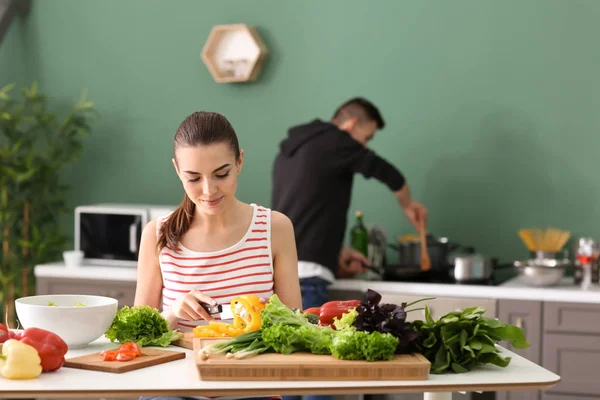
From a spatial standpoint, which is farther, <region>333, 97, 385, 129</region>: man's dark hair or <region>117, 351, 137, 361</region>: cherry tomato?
<region>333, 97, 385, 129</region>: man's dark hair

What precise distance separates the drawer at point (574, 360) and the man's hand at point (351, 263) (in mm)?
916

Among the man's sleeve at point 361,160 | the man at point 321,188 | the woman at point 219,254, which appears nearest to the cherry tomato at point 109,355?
the woman at point 219,254

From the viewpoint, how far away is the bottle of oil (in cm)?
459

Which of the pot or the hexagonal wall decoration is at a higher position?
the hexagonal wall decoration

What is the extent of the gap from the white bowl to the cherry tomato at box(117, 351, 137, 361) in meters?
0.13

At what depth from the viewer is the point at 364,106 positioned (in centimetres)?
433

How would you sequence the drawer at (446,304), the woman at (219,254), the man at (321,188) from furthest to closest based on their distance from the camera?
1. the man at (321,188)
2. the drawer at (446,304)
3. the woman at (219,254)

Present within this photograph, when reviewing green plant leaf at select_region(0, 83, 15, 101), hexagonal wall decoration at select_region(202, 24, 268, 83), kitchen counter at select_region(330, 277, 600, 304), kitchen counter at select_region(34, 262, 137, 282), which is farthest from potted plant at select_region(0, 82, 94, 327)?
kitchen counter at select_region(330, 277, 600, 304)

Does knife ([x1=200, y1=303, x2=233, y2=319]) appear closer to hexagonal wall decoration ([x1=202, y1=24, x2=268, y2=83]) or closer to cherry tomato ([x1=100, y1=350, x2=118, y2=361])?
cherry tomato ([x1=100, y1=350, x2=118, y2=361])

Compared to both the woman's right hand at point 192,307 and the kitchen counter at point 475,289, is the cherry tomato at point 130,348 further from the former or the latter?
the kitchen counter at point 475,289

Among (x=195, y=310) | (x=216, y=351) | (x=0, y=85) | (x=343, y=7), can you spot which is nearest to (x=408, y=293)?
(x=343, y=7)

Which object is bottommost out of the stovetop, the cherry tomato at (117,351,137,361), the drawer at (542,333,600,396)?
the drawer at (542,333,600,396)

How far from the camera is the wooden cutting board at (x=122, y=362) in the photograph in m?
1.91

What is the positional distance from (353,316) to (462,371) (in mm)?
263
